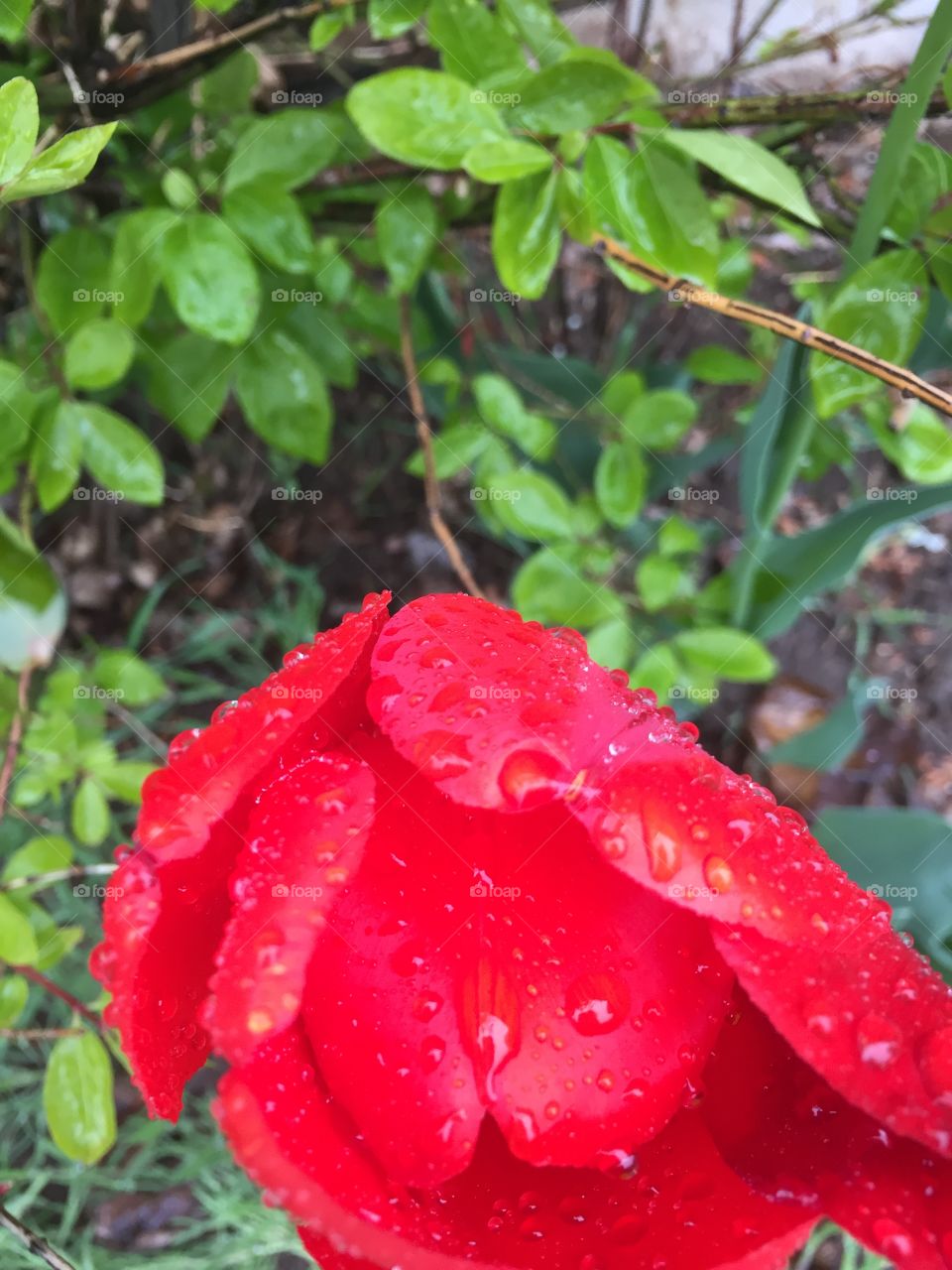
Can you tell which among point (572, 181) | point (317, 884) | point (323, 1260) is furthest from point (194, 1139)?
point (572, 181)

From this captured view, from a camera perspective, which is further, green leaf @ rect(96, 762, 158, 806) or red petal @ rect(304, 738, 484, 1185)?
green leaf @ rect(96, 762, 158, 806)

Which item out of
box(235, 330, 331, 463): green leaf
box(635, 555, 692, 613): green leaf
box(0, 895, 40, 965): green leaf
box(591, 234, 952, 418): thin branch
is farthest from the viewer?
box(635, 555, 692, 613): green leaf

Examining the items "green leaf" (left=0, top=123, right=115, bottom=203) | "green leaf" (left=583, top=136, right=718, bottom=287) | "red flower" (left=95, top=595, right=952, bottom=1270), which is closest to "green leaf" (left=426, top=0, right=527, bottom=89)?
"green leaf" (left=583, top=136, right=718, bottom=287)

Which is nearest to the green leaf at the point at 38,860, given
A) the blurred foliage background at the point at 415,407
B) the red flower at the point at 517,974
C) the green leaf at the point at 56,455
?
the blurred foliage background at the point at 415,407

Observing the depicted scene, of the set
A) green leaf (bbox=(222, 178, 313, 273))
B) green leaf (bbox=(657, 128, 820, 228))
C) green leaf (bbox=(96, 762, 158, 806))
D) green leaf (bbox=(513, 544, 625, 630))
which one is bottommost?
green leaf (bbox=(96, 762, 158, 806))

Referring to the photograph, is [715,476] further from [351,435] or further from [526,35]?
[526,35]

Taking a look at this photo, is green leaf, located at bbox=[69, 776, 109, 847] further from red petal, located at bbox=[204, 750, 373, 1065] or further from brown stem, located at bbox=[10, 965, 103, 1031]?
red petal, located at bbox=[204, 750, 373, 1065]

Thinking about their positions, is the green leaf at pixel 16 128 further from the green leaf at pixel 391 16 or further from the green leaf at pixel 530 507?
the green leaf at pixel 530 507

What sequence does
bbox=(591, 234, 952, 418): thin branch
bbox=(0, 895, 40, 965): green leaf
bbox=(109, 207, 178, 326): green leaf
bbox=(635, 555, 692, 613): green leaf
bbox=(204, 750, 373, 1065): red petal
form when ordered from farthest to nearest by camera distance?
bbox=(635, 555, 692, 613): green leaf < bbox=(109, 207, 178, 326): green leaf < bbox=(0, 895, 40, 965): green leaf < bbox=(591, 234, 952, 418): thin branch < bbox=(204, 750, 373, 1065): red petal
